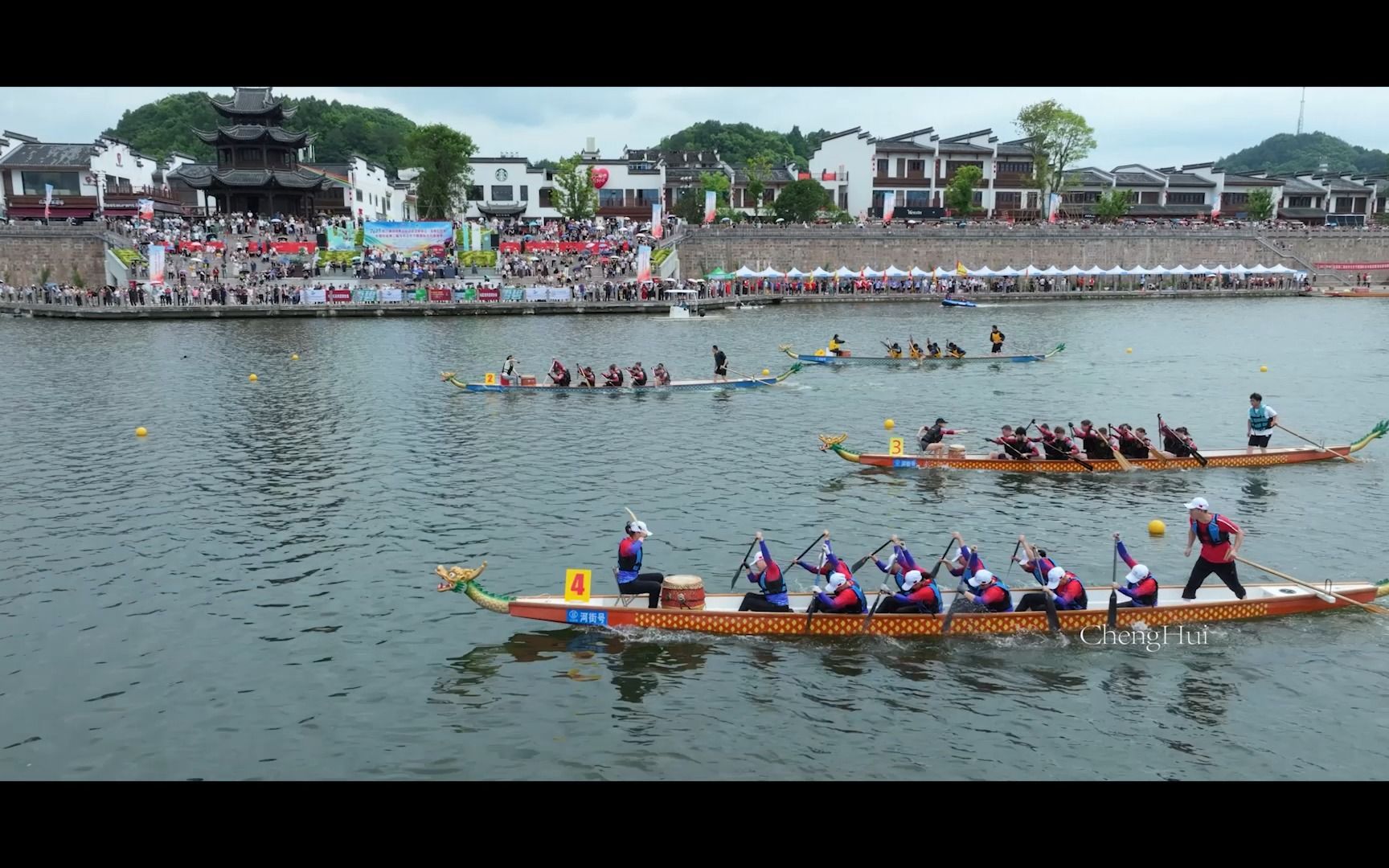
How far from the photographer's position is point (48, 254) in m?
71.3

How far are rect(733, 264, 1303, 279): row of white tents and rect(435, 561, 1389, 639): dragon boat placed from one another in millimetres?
59757

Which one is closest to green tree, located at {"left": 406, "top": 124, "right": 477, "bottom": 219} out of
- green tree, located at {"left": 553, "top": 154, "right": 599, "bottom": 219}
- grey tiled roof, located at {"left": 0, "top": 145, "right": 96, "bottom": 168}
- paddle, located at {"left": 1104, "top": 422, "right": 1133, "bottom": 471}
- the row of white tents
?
green tree, located at {"left": 553, "top": 154, "right": 599, "bottom": 219}

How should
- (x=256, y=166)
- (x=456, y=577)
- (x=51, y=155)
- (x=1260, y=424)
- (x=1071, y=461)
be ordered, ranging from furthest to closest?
(x=256, y=166)
(x=51, y=155)
(x=1260, y=424)
(x=1071, y=461)
(x=456, y=577)

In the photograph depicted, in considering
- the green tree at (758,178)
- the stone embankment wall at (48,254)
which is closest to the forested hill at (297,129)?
the green tree at (758,178)

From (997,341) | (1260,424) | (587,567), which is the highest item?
(997,341)

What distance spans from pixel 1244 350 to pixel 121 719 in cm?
5274

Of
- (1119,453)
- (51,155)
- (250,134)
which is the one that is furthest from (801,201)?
(1119,453)

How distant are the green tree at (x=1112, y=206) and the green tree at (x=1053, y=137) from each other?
4.90 meters

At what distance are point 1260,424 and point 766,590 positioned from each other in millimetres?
18462

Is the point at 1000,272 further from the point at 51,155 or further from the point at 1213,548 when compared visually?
the point at 51,155

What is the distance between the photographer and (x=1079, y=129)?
9925cm

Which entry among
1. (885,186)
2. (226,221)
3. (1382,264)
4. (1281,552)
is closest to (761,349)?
(1281,552)

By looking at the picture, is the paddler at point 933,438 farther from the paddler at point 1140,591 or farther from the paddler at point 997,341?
the paddler at point 997,341

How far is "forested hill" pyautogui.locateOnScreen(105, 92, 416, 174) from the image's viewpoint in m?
133
